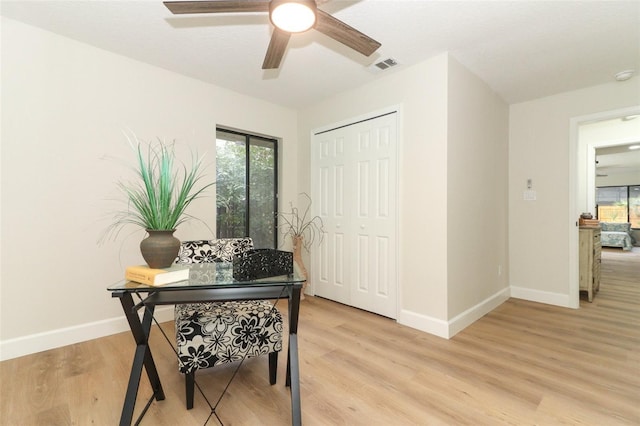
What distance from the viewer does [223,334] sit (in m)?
1.65

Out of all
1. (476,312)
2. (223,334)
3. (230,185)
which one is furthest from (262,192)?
(476,312)

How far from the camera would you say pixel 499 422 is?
5.06 ft

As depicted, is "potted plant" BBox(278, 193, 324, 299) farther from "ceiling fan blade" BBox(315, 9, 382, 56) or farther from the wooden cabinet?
the wooden cabinet

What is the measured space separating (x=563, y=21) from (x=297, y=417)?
10.3 ft

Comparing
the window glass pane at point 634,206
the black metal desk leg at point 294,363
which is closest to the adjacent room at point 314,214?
the black metal desk leg at point 294,363

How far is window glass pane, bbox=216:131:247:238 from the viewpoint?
350 cm

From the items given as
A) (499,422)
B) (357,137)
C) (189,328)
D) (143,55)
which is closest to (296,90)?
(357,137)

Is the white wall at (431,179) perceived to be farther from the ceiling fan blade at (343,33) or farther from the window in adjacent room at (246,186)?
the window in adjacent room at (246,186)

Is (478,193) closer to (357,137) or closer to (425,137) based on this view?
(425,137)

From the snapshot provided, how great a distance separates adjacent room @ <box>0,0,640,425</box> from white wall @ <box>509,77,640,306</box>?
25 mm

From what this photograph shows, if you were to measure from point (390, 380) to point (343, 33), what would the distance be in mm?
2203

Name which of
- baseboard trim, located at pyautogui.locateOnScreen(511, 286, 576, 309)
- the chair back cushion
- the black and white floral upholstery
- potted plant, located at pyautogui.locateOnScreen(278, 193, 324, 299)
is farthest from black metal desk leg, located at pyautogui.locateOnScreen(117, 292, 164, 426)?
baseboard trim, located at pyautogui.locateOnScreen(511, 286, 576, 309)

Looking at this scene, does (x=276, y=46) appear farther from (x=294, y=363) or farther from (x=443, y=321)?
(x=443, y=321)

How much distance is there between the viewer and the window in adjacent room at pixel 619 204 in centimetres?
913
